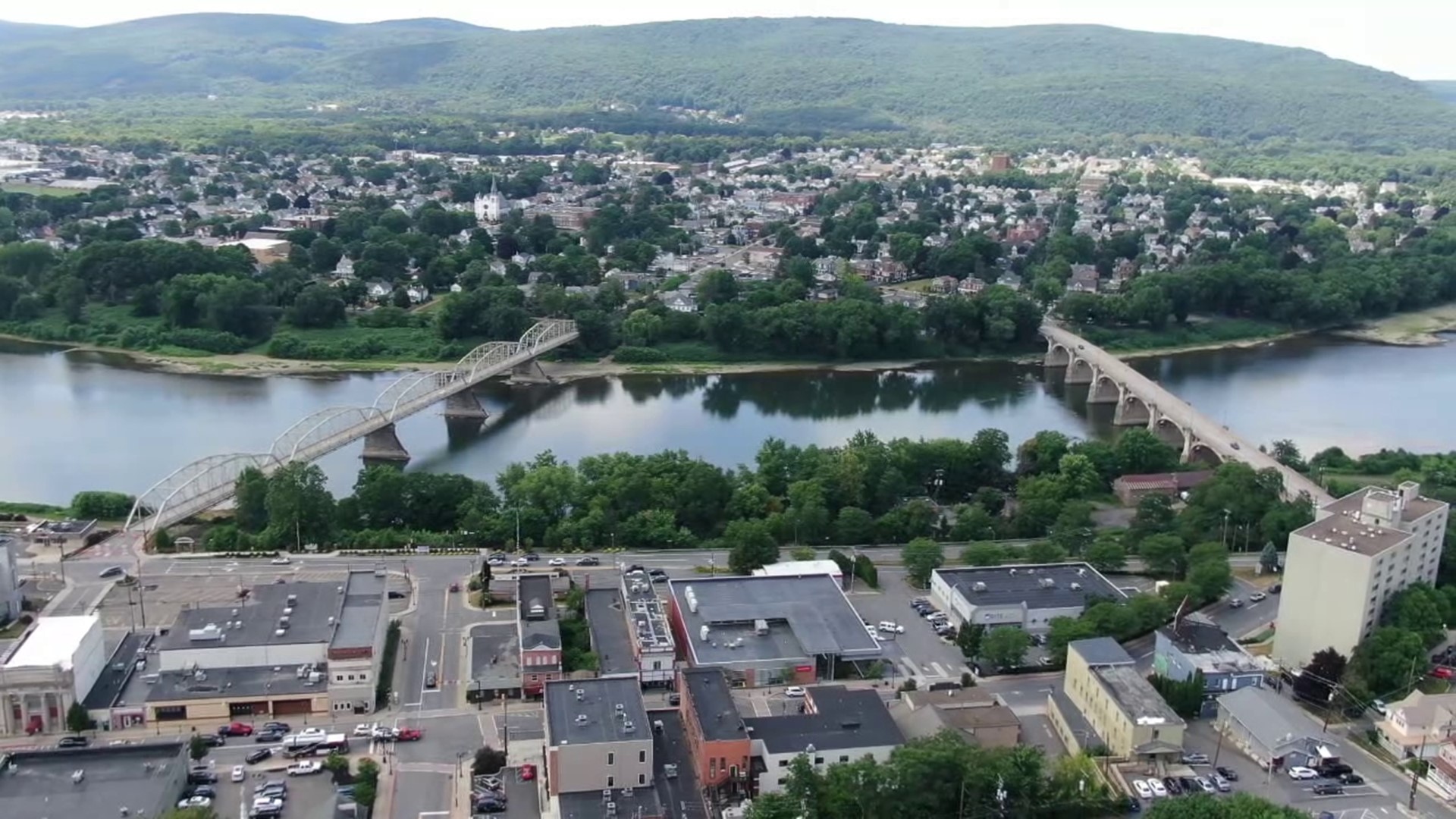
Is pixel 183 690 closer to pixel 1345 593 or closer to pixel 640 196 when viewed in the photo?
pixel 1345 593

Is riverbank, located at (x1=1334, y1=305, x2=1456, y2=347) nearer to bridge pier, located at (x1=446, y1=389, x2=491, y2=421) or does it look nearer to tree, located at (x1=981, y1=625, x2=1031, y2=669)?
bridge pier, located at (x1=446, y1=389, x2=491, y2=421)

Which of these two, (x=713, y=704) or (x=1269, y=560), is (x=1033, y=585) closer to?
(x=1269, y=560)

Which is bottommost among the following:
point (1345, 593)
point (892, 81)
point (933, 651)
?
point (933, 651)

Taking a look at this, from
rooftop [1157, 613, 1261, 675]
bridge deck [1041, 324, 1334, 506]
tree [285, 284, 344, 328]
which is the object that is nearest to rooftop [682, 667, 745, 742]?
rooftop [1157, 613, 1261, 675]

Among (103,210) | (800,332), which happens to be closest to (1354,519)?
(800,332)

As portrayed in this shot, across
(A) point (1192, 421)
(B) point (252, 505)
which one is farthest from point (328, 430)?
(A) point (1192, 421)

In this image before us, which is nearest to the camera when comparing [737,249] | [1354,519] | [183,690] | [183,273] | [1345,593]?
[183,690]

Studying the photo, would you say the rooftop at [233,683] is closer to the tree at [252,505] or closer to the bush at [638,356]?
the tree at [252,505]
